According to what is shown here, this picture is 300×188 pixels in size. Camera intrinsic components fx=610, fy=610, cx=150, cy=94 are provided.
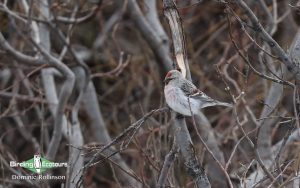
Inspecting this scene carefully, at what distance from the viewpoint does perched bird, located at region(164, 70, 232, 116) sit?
519cm

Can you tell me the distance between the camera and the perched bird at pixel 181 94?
5.19m

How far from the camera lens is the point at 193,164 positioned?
421 cm

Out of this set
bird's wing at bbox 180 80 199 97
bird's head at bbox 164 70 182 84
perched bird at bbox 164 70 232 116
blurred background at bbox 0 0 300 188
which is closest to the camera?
bird's head at bbox 164 70 182 84

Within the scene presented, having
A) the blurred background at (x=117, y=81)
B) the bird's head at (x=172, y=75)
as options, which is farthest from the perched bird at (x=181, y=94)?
the blurred background at (x=117, y=81)

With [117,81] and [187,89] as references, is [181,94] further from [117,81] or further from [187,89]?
[117,81]

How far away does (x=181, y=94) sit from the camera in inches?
222

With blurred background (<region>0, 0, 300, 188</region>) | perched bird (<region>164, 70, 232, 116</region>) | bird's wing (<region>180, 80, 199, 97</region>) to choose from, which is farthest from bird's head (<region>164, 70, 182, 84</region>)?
blurred background (<region>0, 0, 300, 188</region>)

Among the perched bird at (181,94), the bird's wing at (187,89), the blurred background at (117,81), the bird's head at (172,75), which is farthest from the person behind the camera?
the blurred background at (117,81)

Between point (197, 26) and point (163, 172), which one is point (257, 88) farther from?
point (163, 172)

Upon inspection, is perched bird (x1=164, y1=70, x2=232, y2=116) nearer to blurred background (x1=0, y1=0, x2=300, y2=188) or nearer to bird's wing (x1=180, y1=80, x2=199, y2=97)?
bird's wing (x1=180, y1=80, x2=199, y2=97)

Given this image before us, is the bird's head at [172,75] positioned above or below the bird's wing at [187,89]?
above

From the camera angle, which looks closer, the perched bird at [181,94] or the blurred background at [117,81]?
the perched bird at [181,94]

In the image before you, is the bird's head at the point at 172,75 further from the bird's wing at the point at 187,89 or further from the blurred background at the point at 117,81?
the blurred background at the point at 117,81

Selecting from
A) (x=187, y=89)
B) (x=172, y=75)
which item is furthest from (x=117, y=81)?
(x=172, y=75)
